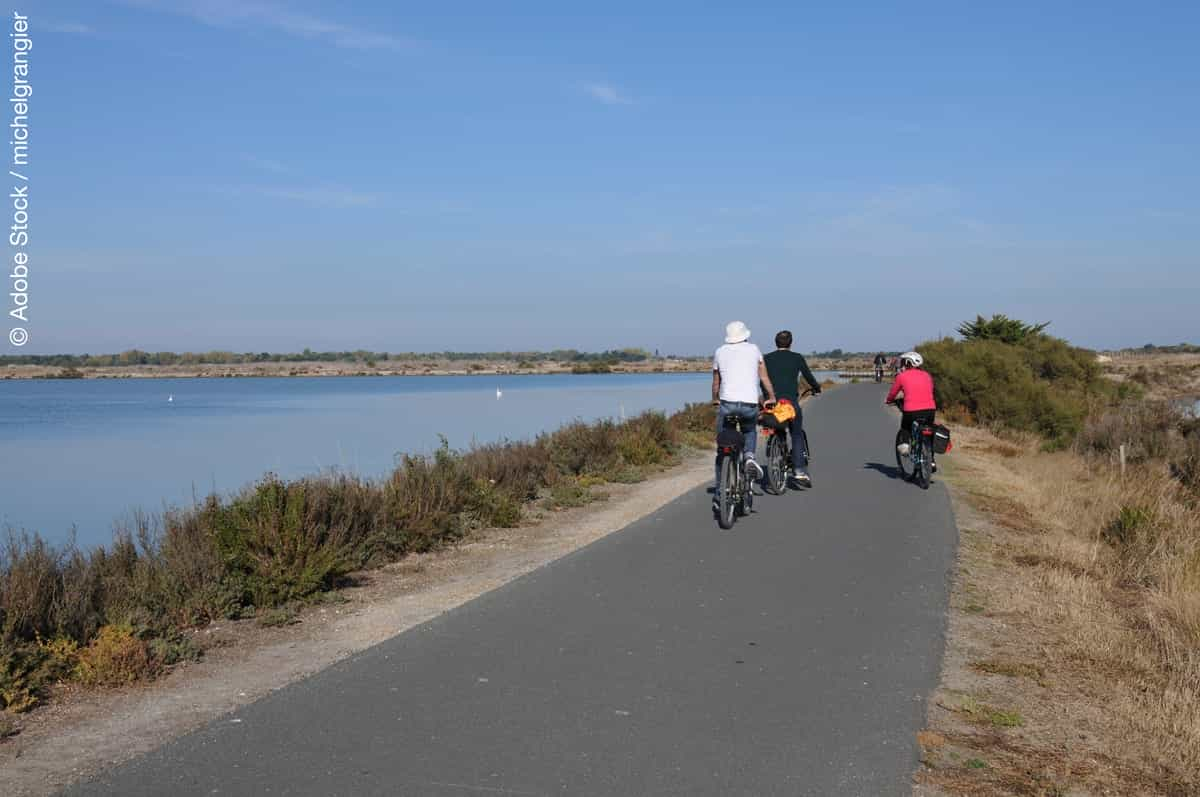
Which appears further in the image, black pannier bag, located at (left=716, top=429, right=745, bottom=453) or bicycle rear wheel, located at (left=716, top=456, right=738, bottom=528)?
black pannier bag, located at (left=716, top=429, right=745, bottom=453)

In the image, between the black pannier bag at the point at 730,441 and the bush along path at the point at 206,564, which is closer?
the bush along path at the point at 206,564

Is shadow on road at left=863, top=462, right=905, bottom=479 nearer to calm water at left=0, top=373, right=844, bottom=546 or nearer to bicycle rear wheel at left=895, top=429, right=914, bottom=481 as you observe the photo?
bicycle rear wheel at left=895, top=429, right=914, bottom=481

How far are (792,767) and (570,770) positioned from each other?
3.32 ft

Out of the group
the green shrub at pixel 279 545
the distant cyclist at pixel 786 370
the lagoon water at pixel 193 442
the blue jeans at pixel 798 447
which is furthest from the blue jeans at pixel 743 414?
the lagoon water at pixel 193 442

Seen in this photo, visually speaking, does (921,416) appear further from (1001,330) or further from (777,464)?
(1001,330)

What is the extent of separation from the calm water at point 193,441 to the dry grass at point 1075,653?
27.3 ft

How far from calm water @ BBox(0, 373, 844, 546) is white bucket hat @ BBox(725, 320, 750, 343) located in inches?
216

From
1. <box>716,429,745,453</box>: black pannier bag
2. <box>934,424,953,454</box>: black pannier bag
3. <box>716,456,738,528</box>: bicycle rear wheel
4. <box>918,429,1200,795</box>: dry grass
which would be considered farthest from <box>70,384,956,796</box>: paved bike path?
<box>934,424,953,454</box>: black pannier bag

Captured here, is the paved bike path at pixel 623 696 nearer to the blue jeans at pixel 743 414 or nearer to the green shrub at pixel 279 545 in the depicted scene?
the green shrub at pixel 279 545

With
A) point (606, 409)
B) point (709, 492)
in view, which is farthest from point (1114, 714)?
point (606, 409)

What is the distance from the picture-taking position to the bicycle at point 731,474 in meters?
11.9

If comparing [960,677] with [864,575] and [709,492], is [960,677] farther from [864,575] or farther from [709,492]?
[709,492]

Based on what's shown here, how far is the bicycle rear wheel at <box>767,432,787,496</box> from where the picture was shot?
1526 cm

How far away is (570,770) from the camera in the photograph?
15.6ft
